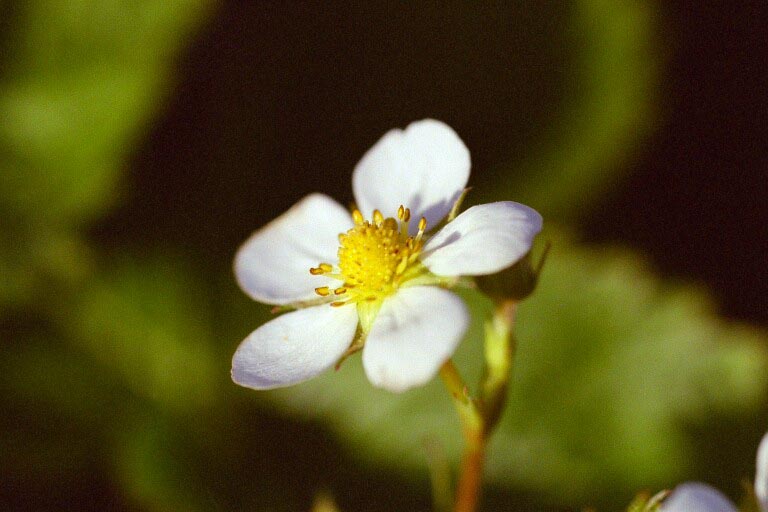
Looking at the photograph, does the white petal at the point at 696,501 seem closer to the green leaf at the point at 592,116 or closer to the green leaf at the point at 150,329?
the green leaf at the point at 592,116

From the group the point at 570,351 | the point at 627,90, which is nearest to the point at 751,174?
the point at 627,90

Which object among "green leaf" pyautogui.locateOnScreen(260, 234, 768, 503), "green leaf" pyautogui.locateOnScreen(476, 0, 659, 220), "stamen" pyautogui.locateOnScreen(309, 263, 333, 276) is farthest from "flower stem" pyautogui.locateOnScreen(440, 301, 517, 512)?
"green leaf" pyautogui.locateOnScreen(476, 0, 659, 220)

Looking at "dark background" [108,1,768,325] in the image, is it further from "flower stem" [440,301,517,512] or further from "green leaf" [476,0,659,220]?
"flower stem" [440,301,517,512]

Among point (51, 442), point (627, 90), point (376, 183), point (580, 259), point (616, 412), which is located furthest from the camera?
point (627, 90)

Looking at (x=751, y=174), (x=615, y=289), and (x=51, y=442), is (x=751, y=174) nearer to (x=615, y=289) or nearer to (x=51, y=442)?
(x=615, y=289)

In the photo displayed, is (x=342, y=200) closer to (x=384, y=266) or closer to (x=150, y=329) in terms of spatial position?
(x=150, y=329)
